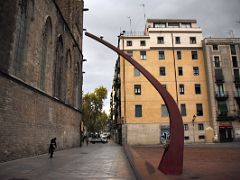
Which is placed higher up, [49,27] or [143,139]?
[49,27]

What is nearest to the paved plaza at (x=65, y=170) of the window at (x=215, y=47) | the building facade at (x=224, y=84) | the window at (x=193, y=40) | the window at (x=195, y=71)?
the building facade at (x=224, y=84)

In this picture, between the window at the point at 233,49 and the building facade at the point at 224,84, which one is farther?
the window at the point at 233,49

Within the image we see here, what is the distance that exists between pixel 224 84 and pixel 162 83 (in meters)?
9.74

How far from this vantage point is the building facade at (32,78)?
14.3 metres

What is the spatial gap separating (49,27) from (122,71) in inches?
752

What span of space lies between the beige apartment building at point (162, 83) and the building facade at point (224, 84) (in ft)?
4.71

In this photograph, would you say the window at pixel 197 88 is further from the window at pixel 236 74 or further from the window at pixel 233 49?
the window at pixel 233 49

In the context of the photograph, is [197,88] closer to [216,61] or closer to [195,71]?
[195,71]

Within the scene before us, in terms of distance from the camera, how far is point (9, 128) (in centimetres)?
1451

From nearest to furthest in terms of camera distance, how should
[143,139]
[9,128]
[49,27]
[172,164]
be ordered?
[172,164], [9,128], [49,27], [143,139]

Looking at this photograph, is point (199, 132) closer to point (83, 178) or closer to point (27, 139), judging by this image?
point (27, 139)

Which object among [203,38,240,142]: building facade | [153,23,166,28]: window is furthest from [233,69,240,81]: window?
[153,23,166,28]: window

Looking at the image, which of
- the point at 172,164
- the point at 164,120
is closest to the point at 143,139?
the point at 164,120

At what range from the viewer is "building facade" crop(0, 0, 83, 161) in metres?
14.3
